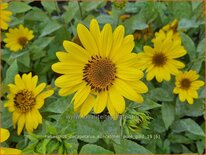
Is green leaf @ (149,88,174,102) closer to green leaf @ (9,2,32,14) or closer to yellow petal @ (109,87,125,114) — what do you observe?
yellow petal @ (109,87,125,114)

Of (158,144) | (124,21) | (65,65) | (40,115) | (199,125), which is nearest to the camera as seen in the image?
(65,65)

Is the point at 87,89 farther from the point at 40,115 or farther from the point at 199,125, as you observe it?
the point at 199,125

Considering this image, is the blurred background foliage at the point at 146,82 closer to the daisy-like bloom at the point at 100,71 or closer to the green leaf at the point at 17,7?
the green leaf at the point at 17,7

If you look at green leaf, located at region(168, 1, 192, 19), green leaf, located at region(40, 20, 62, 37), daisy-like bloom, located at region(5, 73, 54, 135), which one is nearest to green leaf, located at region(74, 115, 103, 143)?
daisy-like bloom, located at region(5, 73, 54, 135)

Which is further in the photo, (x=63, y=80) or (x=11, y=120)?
(x=11, y=120)

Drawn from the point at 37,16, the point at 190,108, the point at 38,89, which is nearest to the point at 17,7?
the point at 37,16

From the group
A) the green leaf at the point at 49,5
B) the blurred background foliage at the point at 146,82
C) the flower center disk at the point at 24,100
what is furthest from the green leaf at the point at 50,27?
the flower center disk at the point at 24,100

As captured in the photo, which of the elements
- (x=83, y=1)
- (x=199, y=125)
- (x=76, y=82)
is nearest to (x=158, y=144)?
(x=199, y=125)
